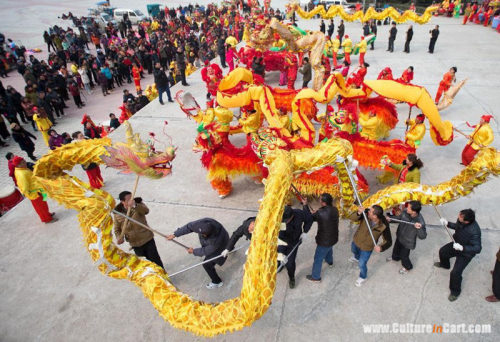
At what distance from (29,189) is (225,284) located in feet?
11.5

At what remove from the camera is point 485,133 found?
5168 mm

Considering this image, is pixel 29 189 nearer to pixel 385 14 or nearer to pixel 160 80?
pixel 160 80

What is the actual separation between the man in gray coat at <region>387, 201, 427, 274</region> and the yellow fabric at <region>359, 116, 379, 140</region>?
2.67 meters

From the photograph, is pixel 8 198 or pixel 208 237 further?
pixel 8 198

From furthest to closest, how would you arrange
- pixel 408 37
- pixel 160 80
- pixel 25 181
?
pixel 408 37
pixel 160 80
pixel 25 181

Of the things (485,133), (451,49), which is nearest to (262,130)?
(485,133)

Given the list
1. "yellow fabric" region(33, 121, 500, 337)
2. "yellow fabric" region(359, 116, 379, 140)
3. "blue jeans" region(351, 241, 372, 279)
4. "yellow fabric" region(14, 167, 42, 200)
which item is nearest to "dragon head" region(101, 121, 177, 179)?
"yellow fabric" region(33, 121, 500, 337)

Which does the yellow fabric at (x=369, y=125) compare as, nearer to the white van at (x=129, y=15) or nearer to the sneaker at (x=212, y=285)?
the sneaker at (x=212, y=285)

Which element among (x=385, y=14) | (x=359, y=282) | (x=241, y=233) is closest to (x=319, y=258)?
(x=359, y=282)

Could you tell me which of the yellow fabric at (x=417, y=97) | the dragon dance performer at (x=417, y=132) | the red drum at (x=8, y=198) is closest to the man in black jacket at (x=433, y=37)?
the dragon dance performer at (x=417, y=132)

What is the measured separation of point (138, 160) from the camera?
3.17 m

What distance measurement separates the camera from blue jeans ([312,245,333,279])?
3.66 m

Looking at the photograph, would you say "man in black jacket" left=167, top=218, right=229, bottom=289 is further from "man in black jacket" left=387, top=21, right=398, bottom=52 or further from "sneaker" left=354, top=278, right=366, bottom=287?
"man in black jacket" left=387, top=21, right=398, bottom=52

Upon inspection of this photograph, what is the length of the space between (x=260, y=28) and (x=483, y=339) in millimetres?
9096
